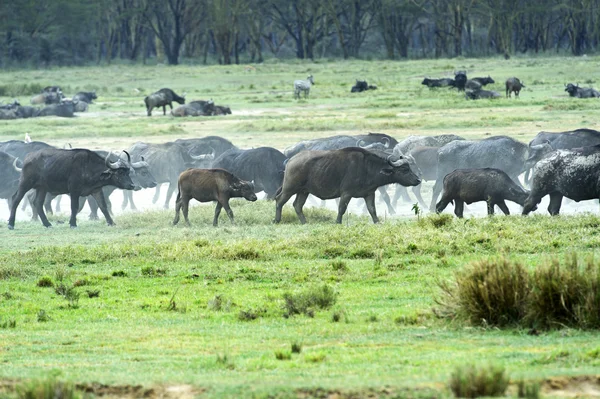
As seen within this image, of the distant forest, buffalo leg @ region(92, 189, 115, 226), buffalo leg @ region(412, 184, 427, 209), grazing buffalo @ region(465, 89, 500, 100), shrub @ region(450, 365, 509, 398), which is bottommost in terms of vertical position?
buffalo leg @ region(412, 184, 427, 209)

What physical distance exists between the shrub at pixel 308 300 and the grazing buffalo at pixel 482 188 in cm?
721

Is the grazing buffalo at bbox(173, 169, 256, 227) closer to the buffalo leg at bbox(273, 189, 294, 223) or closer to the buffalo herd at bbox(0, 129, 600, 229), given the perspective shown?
the buffalo herd at bbox(0, 129, 600, 229)

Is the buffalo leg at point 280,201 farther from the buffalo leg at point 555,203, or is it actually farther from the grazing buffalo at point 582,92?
the grazing buffalo at point 582,92

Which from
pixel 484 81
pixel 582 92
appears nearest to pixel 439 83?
pixel 484 81

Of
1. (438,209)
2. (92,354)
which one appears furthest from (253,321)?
(438,209)

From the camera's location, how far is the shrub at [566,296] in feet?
27.2

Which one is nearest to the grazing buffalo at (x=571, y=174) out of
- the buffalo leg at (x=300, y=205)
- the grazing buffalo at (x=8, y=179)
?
the buffalo leg at (x=300, y=205)

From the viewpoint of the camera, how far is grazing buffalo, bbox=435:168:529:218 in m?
17.1

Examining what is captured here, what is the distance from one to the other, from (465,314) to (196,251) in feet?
19.6

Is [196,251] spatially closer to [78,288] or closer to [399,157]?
[78,288]

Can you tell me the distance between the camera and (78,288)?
469 inches

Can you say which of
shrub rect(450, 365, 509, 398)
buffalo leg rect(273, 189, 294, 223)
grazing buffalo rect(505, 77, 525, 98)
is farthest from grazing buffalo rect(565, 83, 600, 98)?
shrub rect(450, 365, 509, 398)

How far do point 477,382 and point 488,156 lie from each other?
50.3 ft

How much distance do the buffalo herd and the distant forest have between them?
45.9 metres
